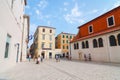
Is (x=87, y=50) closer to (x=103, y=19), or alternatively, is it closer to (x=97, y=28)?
(x=97, y=28)

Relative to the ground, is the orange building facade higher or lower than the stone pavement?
higher

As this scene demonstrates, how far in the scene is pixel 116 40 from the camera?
16297 millimetres

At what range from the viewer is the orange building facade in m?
16.7

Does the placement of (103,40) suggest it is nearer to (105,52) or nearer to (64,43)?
(105,52)

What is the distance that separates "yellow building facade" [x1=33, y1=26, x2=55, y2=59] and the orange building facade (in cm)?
1583

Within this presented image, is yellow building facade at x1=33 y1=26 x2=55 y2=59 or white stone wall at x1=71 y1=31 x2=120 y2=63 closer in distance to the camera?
white stone wall at x1=71 y1=31 x2=120 y2=63

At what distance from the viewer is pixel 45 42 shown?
39.8 metres

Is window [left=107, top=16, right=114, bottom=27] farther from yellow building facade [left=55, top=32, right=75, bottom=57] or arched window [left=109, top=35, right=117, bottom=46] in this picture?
yellow building facade [left=55, top=32, right=75, bottom=57]

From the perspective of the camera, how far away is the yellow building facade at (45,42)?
127ft

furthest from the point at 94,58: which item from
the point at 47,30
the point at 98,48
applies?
the point at 47,30

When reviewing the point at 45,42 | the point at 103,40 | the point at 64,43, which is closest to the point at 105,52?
the point at 103,40

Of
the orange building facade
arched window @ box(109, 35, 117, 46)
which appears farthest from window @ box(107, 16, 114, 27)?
arched window @ box(109, 35, 117, 46)

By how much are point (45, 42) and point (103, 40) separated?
25384mm

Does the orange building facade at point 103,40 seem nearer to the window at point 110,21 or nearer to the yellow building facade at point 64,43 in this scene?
the window at point 110,21
